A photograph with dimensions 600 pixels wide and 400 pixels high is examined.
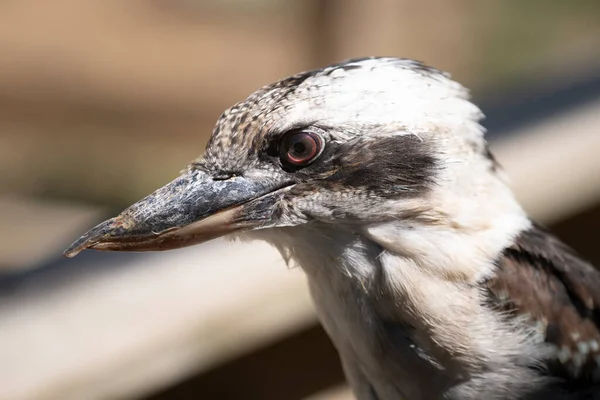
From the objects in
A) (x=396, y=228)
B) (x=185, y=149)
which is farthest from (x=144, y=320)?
(x=185, y=149)

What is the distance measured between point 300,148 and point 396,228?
0.31 m

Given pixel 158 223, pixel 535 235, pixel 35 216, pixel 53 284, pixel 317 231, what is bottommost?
pixel 535 235

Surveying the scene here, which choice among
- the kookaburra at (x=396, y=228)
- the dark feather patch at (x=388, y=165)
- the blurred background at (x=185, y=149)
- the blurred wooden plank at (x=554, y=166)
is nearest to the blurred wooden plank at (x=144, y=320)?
the blurred background at (x=185, y=149)

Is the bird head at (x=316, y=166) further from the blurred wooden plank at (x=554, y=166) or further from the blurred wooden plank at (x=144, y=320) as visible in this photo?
the blurred wooden plank at (x=554, y=166)

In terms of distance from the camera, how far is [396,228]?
2.19 meters

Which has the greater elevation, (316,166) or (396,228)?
(316,166)

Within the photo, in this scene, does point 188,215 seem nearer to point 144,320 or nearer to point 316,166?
point 316,166

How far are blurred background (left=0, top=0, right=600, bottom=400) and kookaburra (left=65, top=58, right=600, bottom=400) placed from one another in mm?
1069

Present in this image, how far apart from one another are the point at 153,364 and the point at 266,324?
445 millimetres

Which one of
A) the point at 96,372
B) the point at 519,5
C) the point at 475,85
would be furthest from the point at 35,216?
the point at 519,5

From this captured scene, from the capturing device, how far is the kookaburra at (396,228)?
2.12 metres

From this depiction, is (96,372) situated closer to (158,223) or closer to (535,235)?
(158,223)

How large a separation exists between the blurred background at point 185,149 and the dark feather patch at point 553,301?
1250 mm

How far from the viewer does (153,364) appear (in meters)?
3.28
